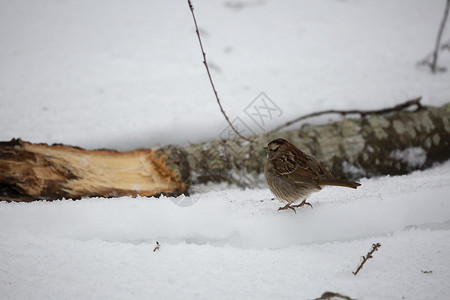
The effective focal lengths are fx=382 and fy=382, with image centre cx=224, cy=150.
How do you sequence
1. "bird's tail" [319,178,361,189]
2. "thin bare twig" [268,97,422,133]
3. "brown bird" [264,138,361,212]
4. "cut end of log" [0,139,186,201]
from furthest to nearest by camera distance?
"thin bare twig" [268,97,422,133] < "cut end of log" [0,139,186,201] < "brown bird" [264,138,361,212] < "bird's tail" [319,178,361,189]

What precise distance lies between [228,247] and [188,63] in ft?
11.1

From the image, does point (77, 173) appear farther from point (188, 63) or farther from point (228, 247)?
point (188, 63)

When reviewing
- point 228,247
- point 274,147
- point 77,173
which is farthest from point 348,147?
point 77,173

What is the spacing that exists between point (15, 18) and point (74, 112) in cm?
289

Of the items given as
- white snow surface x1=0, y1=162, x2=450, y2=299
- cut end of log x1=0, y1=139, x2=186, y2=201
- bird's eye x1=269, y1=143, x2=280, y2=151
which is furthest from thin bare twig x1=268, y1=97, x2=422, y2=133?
cut end of log x1=0, y1=139, x2=186, y2=201

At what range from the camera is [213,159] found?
3.23 metres

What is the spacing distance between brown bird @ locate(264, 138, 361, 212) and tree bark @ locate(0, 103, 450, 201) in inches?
20.5

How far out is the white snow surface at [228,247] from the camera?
180 centimetres

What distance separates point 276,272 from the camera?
6.37ft

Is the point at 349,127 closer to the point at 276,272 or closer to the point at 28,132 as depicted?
the point at 276,272

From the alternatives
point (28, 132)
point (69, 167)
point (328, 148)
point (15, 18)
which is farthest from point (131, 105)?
point (15, 18)

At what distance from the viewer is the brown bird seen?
2510mm

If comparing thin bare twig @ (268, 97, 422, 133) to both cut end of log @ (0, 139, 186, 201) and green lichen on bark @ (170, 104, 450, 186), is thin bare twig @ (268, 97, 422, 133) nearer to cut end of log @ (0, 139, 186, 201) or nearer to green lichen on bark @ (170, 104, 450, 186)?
green lichen on bark @ (170, 104, 450, 186)

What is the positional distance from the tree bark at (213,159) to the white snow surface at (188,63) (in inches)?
14.2
